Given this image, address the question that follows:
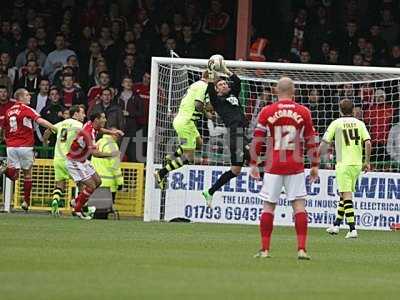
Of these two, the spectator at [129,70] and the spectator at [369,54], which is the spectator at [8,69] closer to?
the spectator at [129,70]

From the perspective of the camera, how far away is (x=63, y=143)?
74.5ft

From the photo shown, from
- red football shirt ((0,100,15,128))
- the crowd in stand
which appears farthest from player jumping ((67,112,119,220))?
red football shirt ((0,100,15,128))

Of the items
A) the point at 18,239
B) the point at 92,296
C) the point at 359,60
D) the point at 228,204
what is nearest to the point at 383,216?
the point at 228,204

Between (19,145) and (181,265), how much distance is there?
411 inches

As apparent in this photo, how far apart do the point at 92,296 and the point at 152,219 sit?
12.4 metres

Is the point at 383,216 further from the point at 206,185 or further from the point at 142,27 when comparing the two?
the point at 142,27

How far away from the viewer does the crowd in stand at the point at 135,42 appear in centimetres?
2531

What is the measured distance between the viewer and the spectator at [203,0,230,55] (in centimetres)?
2664

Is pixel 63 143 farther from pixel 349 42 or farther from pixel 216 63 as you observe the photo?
A: pixel 349 42

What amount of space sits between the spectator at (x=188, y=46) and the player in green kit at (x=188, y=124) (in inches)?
172

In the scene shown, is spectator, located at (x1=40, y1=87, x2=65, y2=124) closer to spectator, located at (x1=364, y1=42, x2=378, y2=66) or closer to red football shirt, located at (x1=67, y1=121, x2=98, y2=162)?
red football shirt, located at (x1=67, y1=121, x2=98, y2=162)

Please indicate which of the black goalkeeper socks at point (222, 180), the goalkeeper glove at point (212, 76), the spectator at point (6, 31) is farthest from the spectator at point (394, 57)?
the spectator at point (6, 31)

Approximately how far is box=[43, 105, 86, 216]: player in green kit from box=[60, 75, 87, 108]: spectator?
2464mm

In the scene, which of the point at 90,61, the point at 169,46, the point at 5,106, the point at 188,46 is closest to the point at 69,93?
the point at 5,106
